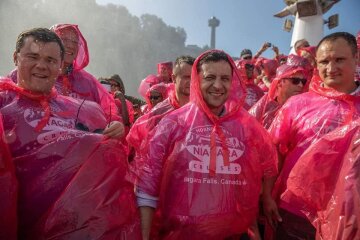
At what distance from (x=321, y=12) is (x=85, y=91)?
9223 mm

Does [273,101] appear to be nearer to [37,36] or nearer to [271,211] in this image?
[271,211]

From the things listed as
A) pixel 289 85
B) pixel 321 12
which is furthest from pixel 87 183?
pixel 321 12

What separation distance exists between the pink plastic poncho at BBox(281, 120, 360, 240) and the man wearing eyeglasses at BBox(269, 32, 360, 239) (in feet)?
0.66

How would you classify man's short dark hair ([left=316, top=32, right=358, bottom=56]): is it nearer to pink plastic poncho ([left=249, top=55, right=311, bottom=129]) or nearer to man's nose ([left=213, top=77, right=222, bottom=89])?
man's nose ([left=213, top=77, right=222, bottom=89])

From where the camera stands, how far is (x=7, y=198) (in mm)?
1391

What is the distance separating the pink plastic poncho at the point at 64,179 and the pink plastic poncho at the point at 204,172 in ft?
0.65

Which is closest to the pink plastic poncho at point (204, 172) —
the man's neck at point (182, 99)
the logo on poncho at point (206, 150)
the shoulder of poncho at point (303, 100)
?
A: the logo on poncho at point (206, 150)

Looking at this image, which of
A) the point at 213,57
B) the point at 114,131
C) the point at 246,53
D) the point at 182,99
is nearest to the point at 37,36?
the point at 114,131

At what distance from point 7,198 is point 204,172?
90 centimetres

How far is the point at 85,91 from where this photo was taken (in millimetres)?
2918

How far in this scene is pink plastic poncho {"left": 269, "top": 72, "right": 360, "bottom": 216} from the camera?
1.96 m

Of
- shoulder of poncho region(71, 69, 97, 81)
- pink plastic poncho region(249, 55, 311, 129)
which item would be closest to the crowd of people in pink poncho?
pink plastic poncho region(249, 55, 311, 129)

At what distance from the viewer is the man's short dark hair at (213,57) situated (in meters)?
1.97

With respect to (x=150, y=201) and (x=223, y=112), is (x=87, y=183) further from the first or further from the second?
(x=223, y=112)
